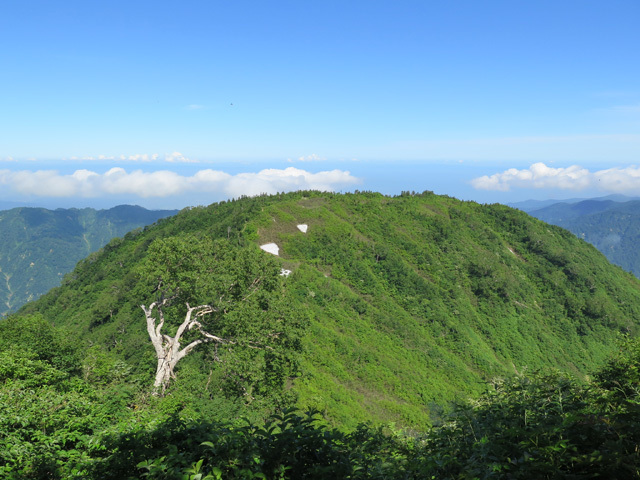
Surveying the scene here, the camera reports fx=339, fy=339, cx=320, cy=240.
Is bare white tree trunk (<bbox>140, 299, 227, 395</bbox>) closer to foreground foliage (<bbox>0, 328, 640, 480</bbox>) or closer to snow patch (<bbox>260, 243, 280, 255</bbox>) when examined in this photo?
foreground foliage (<bbox>0, 328, 640, 480</bbox>)

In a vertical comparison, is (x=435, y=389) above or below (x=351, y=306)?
below

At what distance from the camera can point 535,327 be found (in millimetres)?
68750

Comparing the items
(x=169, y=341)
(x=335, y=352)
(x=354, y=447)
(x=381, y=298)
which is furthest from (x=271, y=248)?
(x=354, y=447)

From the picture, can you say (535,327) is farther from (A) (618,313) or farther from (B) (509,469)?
(B) (509,469)

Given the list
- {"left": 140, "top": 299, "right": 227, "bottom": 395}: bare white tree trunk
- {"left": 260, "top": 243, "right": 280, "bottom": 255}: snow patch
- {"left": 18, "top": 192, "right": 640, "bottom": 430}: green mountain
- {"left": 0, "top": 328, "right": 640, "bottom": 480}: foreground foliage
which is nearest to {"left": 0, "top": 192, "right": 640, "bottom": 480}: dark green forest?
{"left": 0, "top": 328, "right": 640, "bottom": 480}: foreground foliage

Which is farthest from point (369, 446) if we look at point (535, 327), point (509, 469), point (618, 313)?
point (618, 313)

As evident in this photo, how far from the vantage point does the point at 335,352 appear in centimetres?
3875

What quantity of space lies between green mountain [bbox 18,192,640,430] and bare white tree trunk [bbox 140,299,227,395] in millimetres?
815

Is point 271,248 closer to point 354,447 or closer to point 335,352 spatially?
point 335,352

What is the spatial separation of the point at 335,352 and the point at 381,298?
874 inches

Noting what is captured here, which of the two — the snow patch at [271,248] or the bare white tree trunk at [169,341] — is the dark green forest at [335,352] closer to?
the bare white tree trunk at [169,341]

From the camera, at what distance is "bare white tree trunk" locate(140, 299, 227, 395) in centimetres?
2040

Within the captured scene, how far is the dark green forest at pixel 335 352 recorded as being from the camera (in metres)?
5.96

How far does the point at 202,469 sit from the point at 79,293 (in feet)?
290
